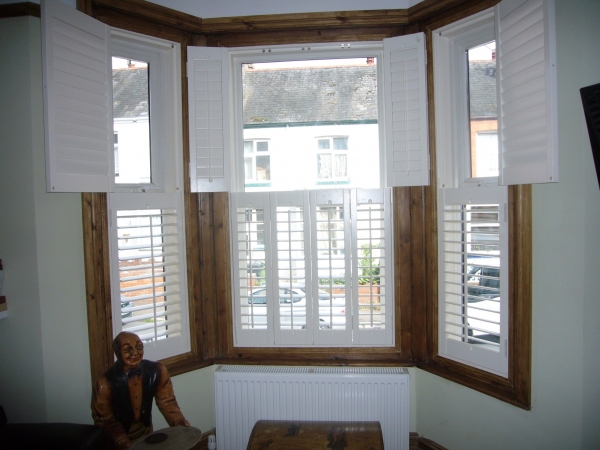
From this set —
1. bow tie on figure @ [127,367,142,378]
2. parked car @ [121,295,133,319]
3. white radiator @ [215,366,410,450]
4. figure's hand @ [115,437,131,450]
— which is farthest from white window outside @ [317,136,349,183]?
figure's hand @ [115,437,131,450]

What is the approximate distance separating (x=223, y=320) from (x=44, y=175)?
3.63ft

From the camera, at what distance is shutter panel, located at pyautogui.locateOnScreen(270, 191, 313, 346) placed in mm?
2080

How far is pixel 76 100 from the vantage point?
1606 millimetres

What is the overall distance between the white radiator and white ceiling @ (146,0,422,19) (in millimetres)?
1873

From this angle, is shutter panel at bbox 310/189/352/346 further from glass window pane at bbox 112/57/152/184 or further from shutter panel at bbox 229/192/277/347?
glass window pane at bbox 112/57/152/184

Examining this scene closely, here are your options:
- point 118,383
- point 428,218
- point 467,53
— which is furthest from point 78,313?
point 467,53

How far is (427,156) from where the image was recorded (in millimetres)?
1944

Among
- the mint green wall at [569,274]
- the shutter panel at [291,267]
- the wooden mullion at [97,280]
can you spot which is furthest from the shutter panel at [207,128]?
the mint green wall at [569,274]

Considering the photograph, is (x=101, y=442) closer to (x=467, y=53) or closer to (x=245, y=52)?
(x=245, y=52)

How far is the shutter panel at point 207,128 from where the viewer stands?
203cm

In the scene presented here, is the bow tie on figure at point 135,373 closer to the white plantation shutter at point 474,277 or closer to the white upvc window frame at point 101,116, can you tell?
the white upvc window frame at point 101,116

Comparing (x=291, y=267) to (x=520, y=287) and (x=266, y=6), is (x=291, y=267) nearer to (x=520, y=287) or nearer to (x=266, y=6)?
(x=520, y=287)

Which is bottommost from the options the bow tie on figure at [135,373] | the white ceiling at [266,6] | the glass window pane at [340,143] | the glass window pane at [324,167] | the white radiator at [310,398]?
the white radiator at [310,398]

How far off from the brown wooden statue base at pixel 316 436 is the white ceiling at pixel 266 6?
1997 mm
